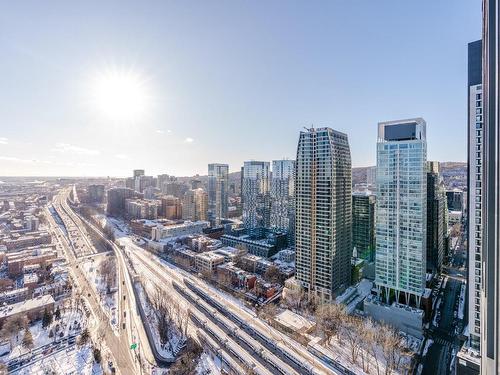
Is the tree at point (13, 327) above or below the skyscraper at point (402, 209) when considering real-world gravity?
below

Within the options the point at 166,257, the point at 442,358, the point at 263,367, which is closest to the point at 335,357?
the point at 263,367

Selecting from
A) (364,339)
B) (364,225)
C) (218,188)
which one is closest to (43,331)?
(364,339)

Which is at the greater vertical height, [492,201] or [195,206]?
[492,201]

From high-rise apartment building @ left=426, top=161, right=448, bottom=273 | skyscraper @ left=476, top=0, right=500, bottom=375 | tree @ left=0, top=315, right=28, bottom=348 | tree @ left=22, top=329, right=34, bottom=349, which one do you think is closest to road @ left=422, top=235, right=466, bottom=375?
high-rise apartment building @ left=426, top=161, right=448, bottom=273

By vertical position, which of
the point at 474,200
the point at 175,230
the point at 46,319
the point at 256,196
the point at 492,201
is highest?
the point at 492,201

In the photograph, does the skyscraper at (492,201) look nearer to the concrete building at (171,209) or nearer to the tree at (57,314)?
the tree at (57,314)

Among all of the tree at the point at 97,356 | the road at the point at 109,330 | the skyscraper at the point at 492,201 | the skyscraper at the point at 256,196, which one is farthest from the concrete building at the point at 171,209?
the skyscraper at the point at 492,201

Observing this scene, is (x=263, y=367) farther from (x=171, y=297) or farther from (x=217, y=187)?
(x=217, y=187)

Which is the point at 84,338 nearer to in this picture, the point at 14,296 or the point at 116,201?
the point at 14,296
